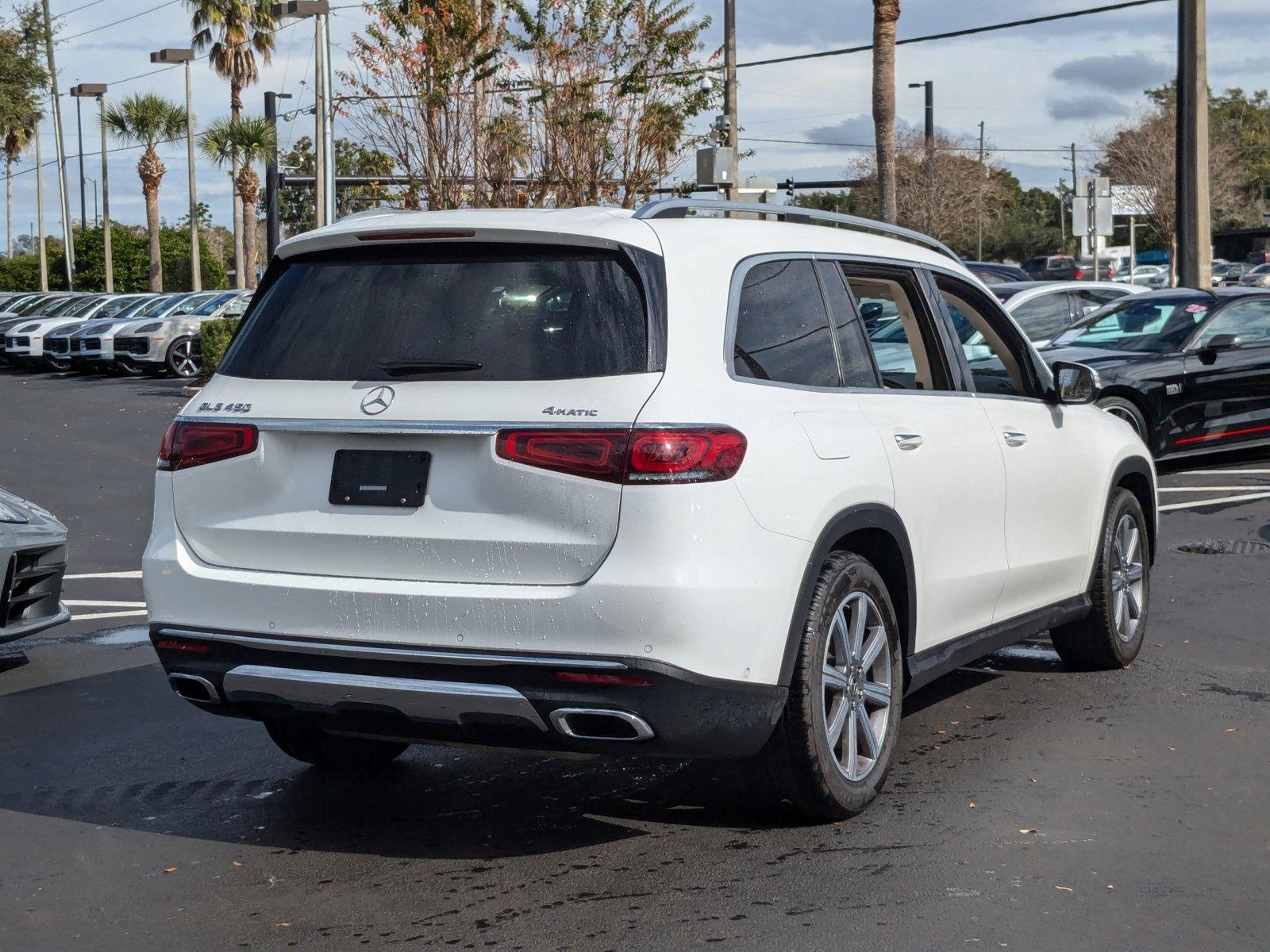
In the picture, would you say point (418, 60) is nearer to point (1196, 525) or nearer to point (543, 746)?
point (1196, 525)

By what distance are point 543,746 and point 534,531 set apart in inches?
22.9

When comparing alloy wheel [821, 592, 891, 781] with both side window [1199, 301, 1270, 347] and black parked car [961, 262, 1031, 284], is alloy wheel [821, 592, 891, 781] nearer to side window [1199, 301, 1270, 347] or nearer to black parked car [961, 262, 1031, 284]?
side window [1199, 301, 1270, 347]

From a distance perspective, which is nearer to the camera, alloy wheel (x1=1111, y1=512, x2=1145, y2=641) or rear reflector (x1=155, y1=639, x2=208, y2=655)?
rear reflector (x1=155, y1=639, x2=208, y2=655)

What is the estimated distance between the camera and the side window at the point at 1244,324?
48.0 feet

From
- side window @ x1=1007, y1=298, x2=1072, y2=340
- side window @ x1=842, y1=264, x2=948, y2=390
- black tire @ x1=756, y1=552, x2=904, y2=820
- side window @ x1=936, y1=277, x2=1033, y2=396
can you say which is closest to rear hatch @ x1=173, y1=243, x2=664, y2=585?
black tire @ x1=756, y1=552, x2=904, y2=820

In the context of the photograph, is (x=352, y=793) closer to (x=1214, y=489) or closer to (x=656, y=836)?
(x=656, y=836)

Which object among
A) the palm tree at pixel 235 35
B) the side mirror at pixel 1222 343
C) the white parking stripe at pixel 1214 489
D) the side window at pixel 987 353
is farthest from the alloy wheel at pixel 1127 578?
the palm tree at pixel 235 35

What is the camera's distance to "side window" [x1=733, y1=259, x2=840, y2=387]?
4672 millimetres

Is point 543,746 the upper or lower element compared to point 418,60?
lower

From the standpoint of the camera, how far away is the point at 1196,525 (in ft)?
37.4

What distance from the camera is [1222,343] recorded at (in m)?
14.1

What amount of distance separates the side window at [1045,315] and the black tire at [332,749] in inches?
504

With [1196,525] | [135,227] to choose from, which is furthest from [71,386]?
[135,227]

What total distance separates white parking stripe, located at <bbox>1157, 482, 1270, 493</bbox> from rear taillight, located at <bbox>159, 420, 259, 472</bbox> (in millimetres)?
10216
